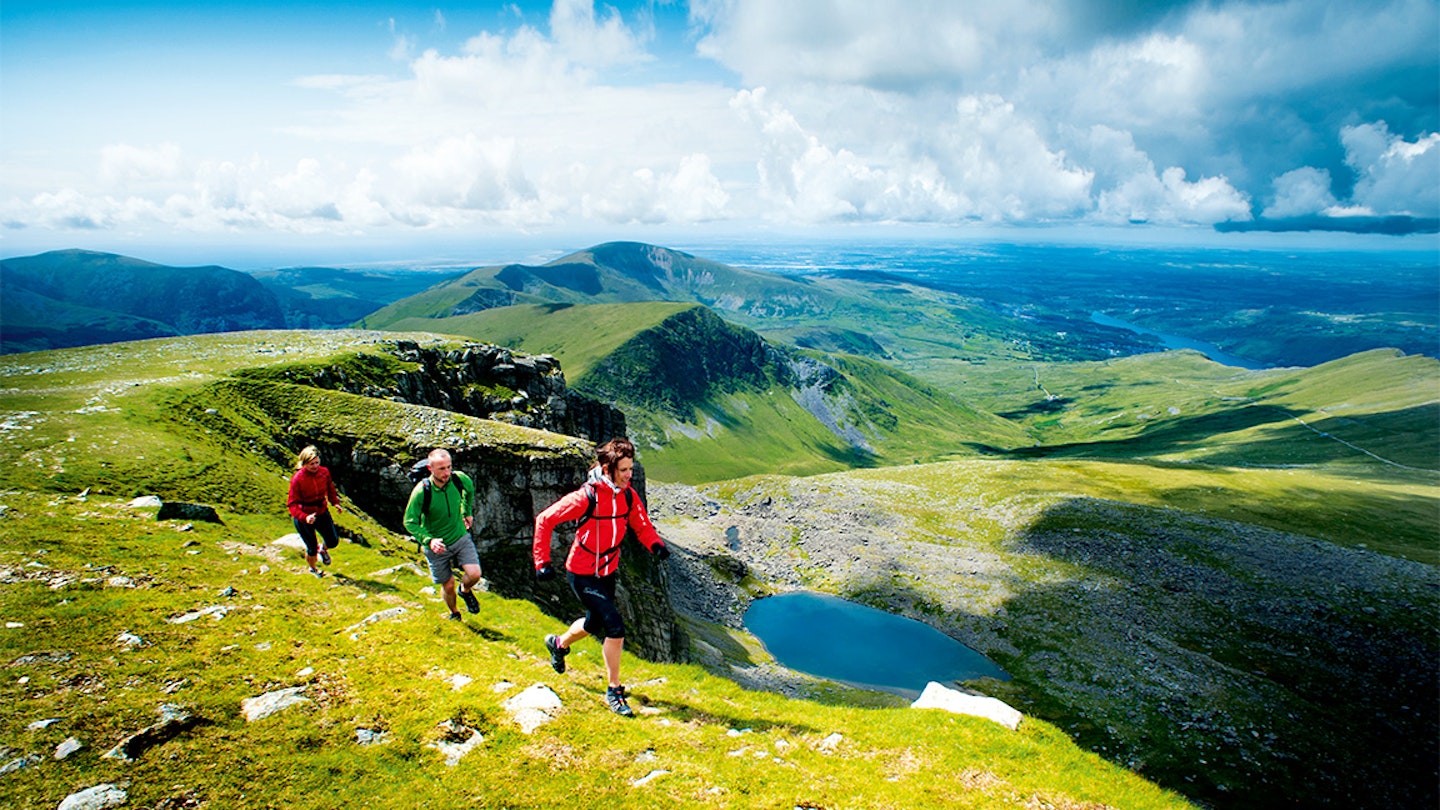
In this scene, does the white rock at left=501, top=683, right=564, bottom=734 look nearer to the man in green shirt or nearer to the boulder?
the man in green shirt

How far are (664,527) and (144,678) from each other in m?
107

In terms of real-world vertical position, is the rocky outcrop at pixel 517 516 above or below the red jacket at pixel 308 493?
below

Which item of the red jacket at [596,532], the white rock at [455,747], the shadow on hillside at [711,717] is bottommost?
the shadow on hillside at [711,717]

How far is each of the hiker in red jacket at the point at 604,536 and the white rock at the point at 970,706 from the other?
1152 centimetres

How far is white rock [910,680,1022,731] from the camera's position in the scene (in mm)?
20172

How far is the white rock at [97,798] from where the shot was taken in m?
9.56

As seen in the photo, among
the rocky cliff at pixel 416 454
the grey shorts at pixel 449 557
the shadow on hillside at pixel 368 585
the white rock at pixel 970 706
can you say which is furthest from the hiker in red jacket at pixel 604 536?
the rocky cliff at pixel 416 454

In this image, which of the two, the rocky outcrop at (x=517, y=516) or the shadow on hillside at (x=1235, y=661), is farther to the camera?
the shadow on hillside at (x=1235, y=661)

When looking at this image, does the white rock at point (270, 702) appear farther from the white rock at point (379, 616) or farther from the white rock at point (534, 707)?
the white rock at point (534, 707)

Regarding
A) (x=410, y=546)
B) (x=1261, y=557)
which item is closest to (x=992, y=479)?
(x=1261, y=557)

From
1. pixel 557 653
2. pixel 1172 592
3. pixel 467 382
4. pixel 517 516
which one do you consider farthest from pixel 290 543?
pixel 1172 592

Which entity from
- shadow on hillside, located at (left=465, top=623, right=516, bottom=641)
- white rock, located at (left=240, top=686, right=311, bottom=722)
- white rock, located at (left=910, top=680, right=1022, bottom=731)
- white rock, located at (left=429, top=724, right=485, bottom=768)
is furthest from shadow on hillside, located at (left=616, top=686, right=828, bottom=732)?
white rock, located at (left=240, top=686, right=311, bottom=722)

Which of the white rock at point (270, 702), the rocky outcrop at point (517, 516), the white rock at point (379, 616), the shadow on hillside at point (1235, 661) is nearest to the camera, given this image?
the white rock at point (270, 702)

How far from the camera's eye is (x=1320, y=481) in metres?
142
